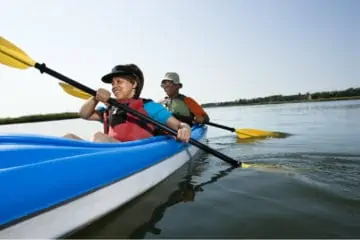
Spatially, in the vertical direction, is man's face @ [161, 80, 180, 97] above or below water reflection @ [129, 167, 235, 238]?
above

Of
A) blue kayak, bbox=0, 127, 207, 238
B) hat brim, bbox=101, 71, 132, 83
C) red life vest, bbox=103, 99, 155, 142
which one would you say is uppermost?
hat brim, bbox=101, 71, 132, 83

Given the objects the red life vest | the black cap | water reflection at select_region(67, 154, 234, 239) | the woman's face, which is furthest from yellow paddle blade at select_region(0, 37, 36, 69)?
water reflection at select_region(67, 154, 234, 239)

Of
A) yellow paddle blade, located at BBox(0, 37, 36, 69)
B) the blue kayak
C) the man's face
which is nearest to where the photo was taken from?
the blue kayak

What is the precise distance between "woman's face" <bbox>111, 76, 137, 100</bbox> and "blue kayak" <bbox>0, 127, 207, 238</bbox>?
3.41 ft

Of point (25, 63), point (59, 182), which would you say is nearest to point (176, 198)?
point (59, 182)

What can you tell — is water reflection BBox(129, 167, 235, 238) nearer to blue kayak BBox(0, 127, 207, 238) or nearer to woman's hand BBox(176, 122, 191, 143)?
blue kayak BBox(0, 127, 207, 238)

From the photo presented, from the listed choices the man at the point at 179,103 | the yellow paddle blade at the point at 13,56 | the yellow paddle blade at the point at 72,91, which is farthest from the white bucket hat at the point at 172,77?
the yellow paddle blade at the point at 13,56

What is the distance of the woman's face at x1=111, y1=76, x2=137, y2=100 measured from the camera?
12.3 feet

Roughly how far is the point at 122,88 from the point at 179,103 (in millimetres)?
3415

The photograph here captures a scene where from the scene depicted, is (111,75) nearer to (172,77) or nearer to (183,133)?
(183,133)

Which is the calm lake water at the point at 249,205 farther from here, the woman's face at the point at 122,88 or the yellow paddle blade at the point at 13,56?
the yellow paddle blade at the point at 13,56

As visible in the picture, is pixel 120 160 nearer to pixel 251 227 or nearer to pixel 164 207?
pixel 164 207

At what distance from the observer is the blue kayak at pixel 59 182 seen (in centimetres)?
168

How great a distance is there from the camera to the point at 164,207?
10.0 feet
